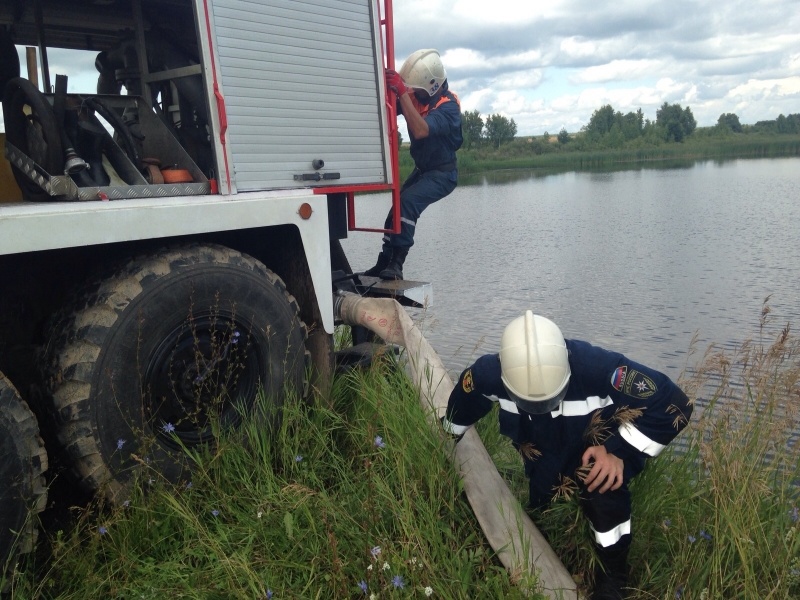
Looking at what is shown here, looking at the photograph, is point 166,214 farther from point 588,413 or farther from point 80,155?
point 588,413

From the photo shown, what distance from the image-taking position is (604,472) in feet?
8.97

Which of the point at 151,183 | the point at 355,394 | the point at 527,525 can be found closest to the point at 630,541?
the point at 527,525

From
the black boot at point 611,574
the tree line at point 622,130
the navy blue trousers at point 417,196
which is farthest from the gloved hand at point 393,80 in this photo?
the tree line at point 622,130

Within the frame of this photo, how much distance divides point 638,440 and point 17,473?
7.11 feet

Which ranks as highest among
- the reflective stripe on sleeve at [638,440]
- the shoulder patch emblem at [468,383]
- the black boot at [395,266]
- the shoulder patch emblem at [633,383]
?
the black boot at [395,266]

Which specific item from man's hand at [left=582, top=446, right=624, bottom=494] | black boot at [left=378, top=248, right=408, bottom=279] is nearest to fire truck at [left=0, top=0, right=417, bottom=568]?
black boot at [left=378, top=248, right=408, bottom=279]

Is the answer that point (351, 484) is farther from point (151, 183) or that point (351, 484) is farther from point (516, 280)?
point (516, 280)

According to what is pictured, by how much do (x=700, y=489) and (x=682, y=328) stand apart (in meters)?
4.71

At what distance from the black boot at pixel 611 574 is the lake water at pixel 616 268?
1556mm

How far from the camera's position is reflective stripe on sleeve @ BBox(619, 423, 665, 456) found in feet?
8.89

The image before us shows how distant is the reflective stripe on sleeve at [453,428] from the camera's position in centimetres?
310

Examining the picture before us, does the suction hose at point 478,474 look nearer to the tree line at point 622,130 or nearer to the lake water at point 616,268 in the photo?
the lake water at point 616,268

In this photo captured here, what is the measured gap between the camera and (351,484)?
3.18 meters

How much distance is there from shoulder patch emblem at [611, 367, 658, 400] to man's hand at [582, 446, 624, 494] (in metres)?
0.24
